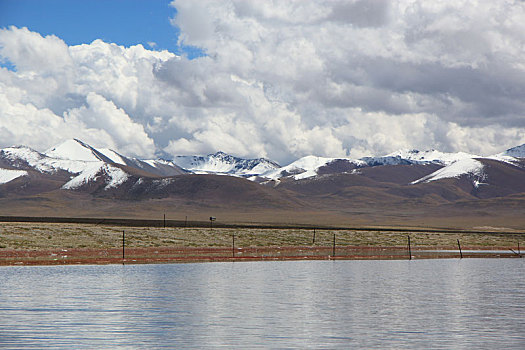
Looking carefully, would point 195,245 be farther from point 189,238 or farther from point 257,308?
point 257,308

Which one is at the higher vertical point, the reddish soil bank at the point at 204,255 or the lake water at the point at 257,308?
the reddish soil bank at the point at 204,255

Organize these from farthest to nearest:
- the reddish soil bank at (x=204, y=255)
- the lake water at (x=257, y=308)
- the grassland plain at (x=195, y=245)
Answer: the grassland plain at (x=195, y=245)
the reddish soil bank at (x=204, y=255)
the lake water at (x=257, y=308)

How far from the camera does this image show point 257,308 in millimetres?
33969

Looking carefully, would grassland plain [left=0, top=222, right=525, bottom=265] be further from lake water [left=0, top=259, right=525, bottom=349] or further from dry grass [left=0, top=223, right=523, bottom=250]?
lake water [left=0, top=259, right=525, bottom=349]

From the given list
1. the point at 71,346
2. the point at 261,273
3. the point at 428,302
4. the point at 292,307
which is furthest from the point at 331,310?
the point at 261,273

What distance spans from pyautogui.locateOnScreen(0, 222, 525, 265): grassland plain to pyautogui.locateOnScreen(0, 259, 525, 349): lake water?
1089cm

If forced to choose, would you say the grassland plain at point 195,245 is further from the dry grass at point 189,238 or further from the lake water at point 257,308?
the lake water at point 257,308

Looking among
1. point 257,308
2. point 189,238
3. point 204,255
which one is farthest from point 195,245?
point 257,308

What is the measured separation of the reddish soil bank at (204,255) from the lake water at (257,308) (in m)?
7.22

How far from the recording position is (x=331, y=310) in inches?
1319

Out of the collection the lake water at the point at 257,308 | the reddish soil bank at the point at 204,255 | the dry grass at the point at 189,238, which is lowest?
the lake water at the point at 257,308

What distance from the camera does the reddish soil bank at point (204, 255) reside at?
207ft

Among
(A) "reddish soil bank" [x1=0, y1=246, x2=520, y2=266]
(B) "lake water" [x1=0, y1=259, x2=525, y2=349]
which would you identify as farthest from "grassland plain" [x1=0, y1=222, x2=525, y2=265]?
(B) "lake water" [x1=0, y1=259, x2=525, y2=349]

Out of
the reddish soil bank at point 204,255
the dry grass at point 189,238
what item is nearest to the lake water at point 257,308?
the reddish soil bank at point 204,255
